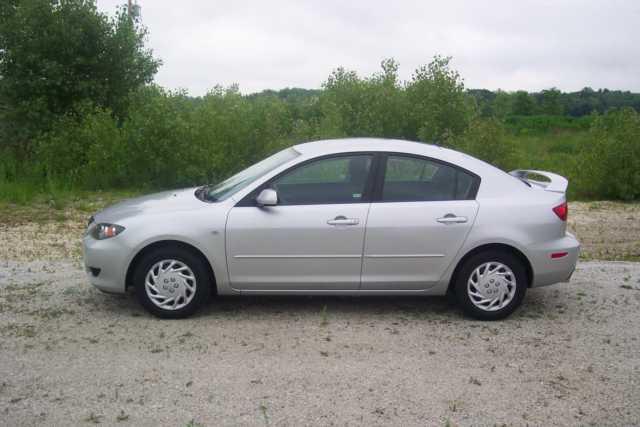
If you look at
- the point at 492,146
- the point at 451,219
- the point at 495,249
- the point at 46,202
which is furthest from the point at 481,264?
the point at 492,146

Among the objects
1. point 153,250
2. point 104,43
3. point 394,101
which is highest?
point 104,43

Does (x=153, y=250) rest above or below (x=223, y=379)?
above

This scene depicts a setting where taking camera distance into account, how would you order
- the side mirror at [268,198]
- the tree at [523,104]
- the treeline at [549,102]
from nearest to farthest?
the side mirror at [268,198]
the treeline at [549,102]
the tree at [523,104]

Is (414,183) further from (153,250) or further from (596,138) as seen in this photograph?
(596,138)

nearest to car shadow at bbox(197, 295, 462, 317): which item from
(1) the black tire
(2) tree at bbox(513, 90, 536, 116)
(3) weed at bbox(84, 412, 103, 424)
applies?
(1) the black tire

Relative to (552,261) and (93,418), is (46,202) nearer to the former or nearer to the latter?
(93,418)

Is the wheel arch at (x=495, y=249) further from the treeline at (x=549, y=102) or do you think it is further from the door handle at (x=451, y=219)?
the treeline at (x=549, y=102)

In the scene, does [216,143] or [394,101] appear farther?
[394,101]

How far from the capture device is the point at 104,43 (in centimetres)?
2228

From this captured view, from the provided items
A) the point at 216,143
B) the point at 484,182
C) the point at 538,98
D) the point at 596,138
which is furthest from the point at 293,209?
the point at 538,98

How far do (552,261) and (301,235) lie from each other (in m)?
2.25

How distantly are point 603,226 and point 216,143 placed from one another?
341 inches

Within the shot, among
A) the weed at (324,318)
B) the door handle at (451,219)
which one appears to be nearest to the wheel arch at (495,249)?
the door handle at (451,219)

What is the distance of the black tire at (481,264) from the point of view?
6.25 m
